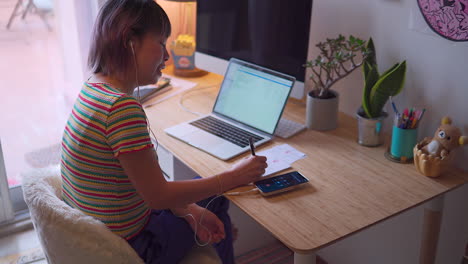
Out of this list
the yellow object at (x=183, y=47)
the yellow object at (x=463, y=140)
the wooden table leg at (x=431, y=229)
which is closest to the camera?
the yellow object at (x=463, y=140)

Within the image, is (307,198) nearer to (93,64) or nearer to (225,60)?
(93,64)

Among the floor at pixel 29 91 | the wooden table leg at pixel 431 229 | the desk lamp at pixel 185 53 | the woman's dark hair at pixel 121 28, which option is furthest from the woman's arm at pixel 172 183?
the floor at pixel 29 91

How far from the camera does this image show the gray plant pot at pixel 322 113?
1596mm

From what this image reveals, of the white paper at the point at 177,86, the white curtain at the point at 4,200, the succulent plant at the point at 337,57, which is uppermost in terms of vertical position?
the succulent plant at the point at 337,57

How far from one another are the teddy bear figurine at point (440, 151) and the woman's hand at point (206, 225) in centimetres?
59

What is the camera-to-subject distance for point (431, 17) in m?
1.41

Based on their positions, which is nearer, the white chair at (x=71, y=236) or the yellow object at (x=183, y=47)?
the white chair at (x=71, y=236)

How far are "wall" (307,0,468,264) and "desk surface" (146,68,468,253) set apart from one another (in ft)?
0.52

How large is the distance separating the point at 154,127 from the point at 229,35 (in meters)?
0.48

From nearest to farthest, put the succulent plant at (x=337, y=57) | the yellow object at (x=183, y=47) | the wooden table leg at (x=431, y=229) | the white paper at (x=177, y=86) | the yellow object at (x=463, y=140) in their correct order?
1. the yellow object at (x=463, y=140)
2. the wooden table leg at (x=431, y=229)
3. the succulent plant at (x=337, y=57)
4. the white paper at (x=177, y=86)
5. the yellow object at (x=183, y=47)

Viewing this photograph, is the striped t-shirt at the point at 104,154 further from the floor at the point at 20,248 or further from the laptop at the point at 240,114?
the floor at the point at 20,248

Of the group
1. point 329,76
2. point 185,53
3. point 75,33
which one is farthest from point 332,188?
point 75,33

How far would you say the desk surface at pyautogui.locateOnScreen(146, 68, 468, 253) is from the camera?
115 cm

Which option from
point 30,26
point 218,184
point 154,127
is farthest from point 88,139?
point 30,26
